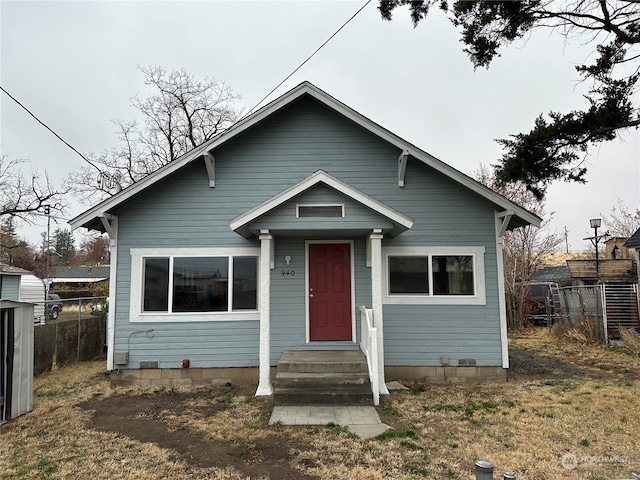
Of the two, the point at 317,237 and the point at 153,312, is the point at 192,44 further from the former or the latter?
the point at 153,312

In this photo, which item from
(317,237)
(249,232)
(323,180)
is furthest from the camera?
(317,237)

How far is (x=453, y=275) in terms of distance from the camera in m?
8.09

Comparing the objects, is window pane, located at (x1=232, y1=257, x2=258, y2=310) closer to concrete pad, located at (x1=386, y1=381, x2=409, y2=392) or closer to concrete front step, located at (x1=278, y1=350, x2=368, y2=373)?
concrete front step, located at (x1=278, y1=350, x2=368, y2=373)

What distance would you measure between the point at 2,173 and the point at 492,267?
71.9 ft

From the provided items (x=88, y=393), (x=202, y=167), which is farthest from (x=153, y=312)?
(x=202, y=167)

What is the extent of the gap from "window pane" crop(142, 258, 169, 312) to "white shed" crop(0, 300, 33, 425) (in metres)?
2.04

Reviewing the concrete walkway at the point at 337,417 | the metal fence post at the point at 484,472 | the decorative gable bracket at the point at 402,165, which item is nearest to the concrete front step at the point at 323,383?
the concrete walkway at the point at 337,417

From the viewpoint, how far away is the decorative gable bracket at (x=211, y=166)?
7.86 m

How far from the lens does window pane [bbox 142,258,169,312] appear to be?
7.91m

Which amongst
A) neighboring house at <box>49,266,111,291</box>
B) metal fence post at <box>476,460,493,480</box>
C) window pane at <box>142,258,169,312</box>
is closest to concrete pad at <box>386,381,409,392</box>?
window pane at <box>142,258,169,312</box>

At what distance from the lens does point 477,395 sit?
22.6ft

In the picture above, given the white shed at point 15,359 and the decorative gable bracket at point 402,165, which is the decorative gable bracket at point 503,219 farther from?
the white shed at point 15,359

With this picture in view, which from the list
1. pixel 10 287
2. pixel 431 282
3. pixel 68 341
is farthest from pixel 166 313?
pixel 10 287

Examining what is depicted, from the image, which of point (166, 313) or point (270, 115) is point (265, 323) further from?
point (270, 115)
